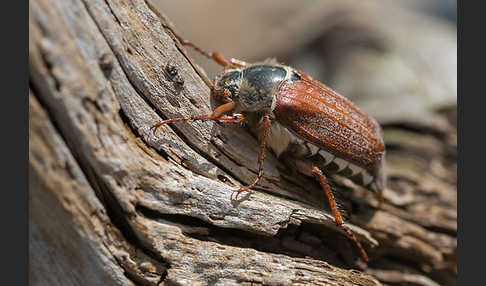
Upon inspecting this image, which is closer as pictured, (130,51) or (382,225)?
(130,51)

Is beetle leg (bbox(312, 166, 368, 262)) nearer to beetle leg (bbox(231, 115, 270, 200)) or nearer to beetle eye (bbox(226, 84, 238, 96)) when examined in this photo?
beetle leg (bbox(231, 115, 270, 200))

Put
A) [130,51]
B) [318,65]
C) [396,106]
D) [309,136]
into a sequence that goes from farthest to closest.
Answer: [318,65] → [396,106] → [309,136] → [130,51]

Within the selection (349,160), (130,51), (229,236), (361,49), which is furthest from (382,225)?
(361,49)

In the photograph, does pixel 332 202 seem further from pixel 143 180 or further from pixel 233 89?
pixel 143 180

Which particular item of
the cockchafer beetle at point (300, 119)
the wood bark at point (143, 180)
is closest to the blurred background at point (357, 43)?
the cockchafer beetle at point (300, 119)

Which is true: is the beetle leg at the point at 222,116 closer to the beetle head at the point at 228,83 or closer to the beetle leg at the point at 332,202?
the beetle head at the point at 228,83

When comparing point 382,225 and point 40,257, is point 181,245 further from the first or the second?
point 382,225

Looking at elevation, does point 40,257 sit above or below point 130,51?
below

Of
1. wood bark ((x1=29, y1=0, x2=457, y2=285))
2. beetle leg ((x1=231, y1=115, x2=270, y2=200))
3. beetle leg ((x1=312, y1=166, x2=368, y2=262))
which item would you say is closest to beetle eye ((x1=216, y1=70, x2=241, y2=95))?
wood bark ((x1=29, y1=0, x2=457, y2=285))

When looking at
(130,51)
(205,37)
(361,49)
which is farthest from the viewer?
(205,37)
